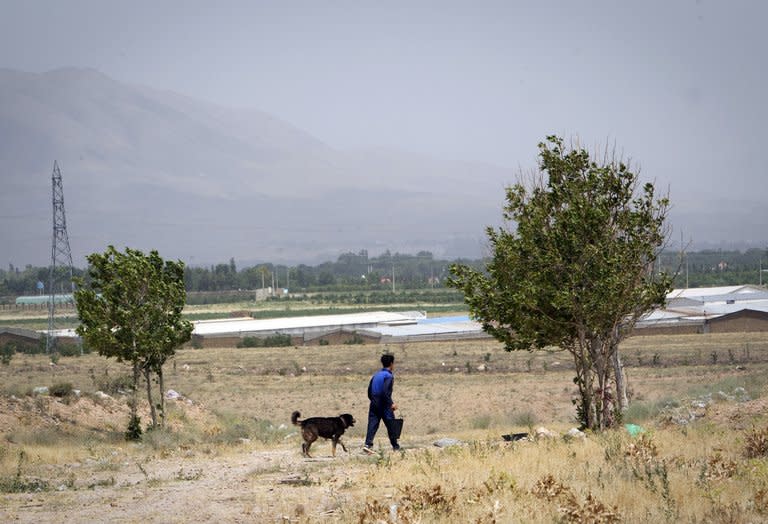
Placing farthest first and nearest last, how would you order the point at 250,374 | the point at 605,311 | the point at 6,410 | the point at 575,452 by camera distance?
the point at 250,374
the point at 6,410
the point at 605,311
the point at 575,452

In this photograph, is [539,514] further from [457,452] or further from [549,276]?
[549,276]

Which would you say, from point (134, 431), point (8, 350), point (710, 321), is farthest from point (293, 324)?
point (134, 431)

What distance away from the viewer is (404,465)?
48.0 feet

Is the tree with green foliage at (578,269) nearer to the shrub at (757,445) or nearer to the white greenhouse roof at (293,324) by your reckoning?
the shrub at (757,445)

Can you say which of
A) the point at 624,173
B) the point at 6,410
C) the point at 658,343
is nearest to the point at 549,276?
the point at 624,173

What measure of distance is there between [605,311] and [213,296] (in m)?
171

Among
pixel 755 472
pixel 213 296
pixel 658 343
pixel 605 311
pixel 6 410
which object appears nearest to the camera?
pixel 755 472

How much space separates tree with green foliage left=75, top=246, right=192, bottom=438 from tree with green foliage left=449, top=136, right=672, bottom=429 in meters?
9.48

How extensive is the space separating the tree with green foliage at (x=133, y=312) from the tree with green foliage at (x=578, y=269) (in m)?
9.48

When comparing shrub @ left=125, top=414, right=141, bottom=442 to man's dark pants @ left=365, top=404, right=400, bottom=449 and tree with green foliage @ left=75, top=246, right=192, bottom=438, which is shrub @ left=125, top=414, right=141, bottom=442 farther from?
man's dark pants @ left=365, top=404, right=400, bottom=449

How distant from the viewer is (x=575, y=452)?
585 inches

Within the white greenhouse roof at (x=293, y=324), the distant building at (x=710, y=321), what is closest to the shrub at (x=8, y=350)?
the white greenhouse roof at (x=293, y=324)

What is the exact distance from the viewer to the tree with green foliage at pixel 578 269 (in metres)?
18.9

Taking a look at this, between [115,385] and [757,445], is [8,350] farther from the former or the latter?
[757,445]
